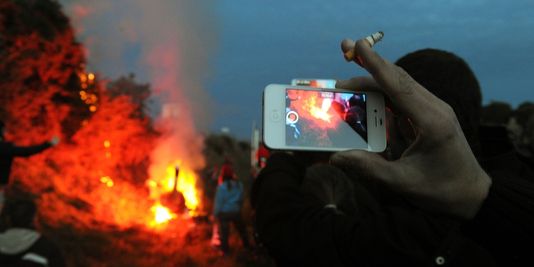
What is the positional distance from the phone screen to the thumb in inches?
12.8

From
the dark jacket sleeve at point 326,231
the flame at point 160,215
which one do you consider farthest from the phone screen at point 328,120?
the flame at point 160,215

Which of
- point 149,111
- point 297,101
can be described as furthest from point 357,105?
point 149,111

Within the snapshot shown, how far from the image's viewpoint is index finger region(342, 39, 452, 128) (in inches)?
44.4

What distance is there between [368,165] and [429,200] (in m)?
0.16

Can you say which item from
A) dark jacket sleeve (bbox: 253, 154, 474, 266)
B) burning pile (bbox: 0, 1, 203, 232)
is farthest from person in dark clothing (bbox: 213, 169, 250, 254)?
dark jacket sleeve (bbox: 253, 154, 474, 266)

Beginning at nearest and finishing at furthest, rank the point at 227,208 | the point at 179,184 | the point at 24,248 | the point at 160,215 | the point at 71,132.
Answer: the point at 24,248 → the point at 227,208 → the point at 160,215 → the point at 71,132 → the point at 179,184

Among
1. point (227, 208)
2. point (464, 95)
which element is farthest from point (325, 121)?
point (227, 208)

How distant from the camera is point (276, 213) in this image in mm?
1825

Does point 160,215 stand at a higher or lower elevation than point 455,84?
lower

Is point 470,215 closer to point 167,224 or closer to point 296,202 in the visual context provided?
point 296,202

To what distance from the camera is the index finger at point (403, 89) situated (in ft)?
3.70

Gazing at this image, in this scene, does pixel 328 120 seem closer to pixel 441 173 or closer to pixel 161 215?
pixel 441 173

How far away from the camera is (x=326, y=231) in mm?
1610

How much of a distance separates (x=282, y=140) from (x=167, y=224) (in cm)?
1363
